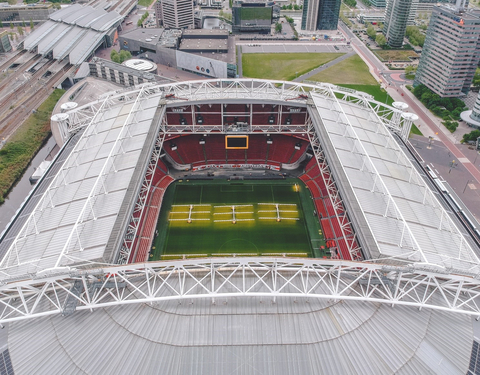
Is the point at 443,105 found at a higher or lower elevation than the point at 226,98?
lower

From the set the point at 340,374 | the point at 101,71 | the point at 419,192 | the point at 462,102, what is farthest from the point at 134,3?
the point at 340,374

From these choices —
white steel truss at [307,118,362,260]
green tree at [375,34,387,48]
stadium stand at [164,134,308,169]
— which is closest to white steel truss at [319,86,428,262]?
white steel truss at [307,118,362,260]

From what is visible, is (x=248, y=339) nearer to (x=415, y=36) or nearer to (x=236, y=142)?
(x=236, y=142)

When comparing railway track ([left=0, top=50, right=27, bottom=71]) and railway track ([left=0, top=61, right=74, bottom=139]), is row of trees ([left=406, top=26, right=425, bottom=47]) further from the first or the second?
railway track ([left=0, top=50, right=27, bottom=71])

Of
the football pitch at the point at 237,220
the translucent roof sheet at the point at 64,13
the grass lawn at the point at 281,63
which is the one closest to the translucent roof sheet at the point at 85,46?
the translucent roof sheet at the point at 64,13

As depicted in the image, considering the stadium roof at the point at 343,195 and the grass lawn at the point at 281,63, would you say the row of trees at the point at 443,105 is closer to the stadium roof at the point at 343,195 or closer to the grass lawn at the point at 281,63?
the grass lawn at the point at 281,63

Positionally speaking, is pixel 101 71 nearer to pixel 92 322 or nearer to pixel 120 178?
pixel 120 178

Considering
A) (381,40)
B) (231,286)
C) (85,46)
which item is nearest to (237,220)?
(231,286)

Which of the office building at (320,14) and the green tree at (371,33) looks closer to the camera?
the green tree at (371,33)
